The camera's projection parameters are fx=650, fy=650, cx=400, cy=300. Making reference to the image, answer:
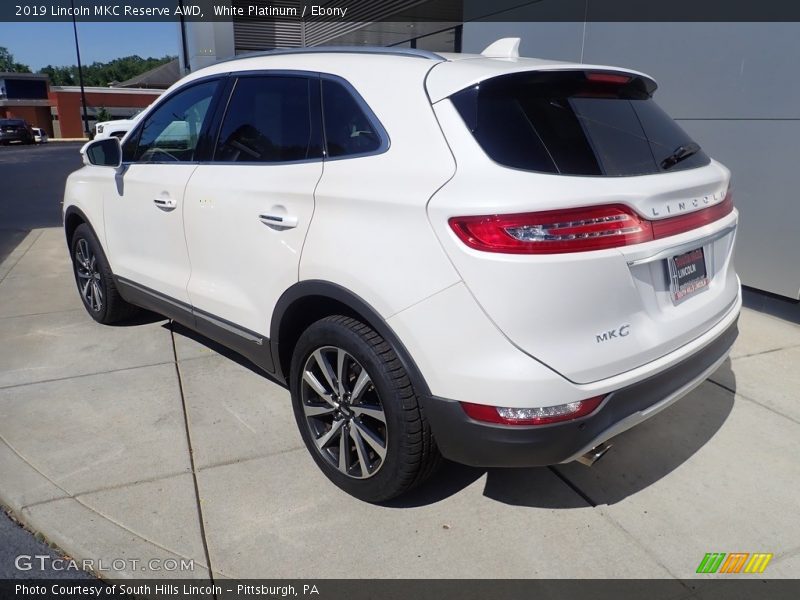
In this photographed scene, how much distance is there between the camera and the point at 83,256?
4941 millimetres

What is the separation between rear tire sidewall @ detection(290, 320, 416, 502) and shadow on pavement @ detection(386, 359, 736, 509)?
0.19 m

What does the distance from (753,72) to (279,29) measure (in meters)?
15.7

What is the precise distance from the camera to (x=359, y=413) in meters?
2.71

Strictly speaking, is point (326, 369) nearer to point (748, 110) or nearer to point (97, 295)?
point (97, 295)

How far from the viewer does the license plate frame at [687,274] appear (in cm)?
246

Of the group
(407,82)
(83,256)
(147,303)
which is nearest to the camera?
(407,82)

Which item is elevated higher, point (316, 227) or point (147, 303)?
point (316, 227)

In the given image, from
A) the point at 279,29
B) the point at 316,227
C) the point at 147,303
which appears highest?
the point at 279,29

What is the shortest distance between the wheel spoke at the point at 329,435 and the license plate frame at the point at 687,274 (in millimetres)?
1479

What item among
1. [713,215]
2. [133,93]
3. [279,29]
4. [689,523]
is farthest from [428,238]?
[133,93]

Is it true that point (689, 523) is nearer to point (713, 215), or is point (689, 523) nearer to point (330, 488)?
point (713, 215)

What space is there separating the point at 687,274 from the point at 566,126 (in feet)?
2.50

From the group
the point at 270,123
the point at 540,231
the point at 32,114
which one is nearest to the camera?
the point at 540,231

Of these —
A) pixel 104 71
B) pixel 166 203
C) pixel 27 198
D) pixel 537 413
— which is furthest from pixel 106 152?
pixel 104 71
